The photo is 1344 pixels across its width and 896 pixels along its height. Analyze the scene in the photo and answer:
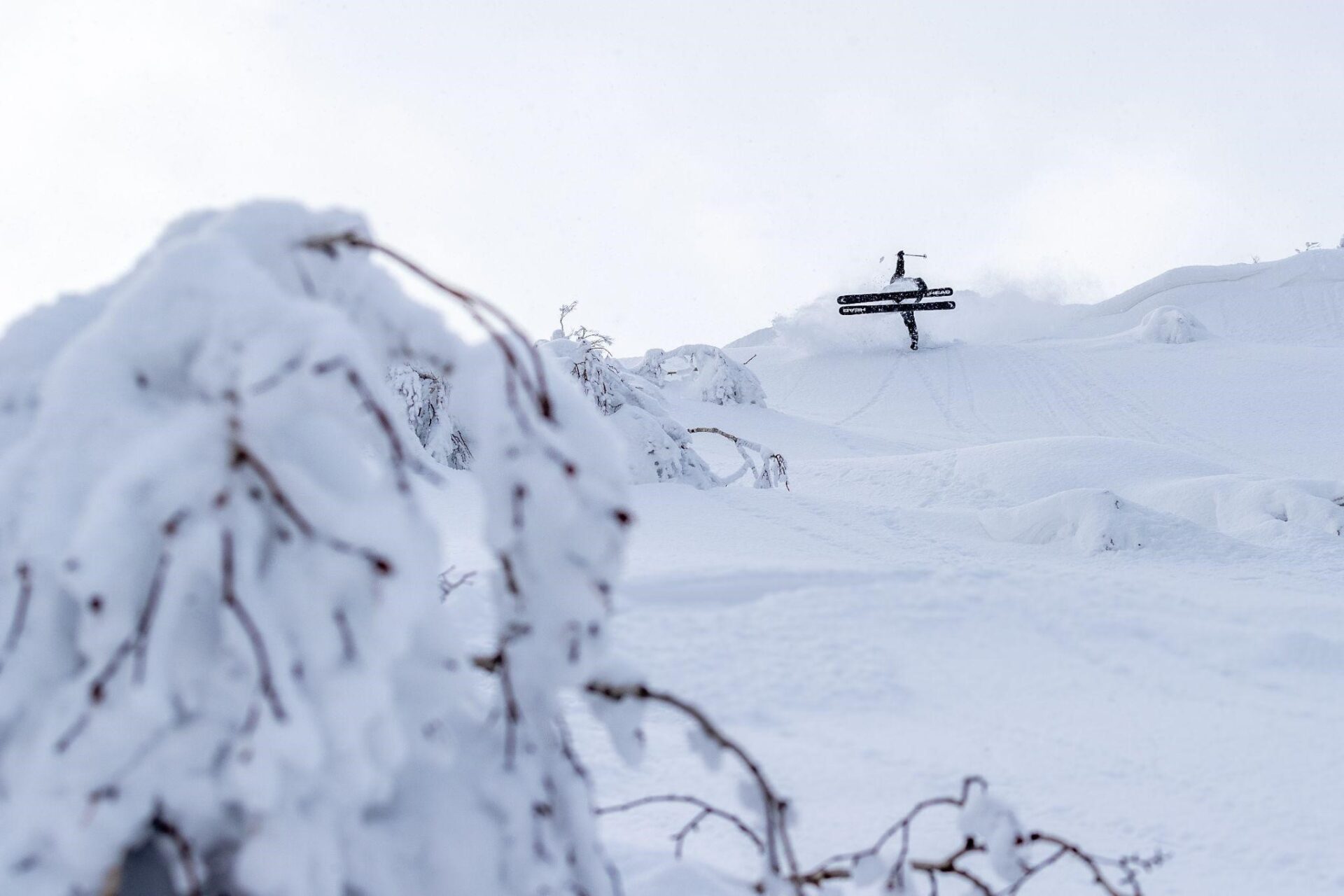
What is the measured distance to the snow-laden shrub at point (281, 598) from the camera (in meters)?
0.82

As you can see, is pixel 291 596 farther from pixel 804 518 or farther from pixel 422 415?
pixel 422 415

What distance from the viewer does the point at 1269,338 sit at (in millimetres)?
21094

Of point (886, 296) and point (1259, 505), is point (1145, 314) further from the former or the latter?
point (1259, 505)

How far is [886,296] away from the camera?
72.3 feet

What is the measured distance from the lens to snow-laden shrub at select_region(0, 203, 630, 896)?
82cm

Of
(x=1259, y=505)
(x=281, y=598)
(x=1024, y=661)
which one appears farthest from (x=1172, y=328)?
(x=281, y=598)

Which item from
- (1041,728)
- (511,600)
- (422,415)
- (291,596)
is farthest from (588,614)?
(422,415)

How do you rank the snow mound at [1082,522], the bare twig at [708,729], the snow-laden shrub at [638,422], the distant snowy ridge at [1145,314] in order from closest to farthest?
the bare twig at [708,729]
the snow mound at [1082,522]
the snow-laden shrub at [638,422]
the distant snowy ridge at [1145,314]

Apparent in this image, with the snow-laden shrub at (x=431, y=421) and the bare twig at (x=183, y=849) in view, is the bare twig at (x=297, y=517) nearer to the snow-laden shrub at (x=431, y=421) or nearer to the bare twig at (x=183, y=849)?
the bare twig at (x=183, y=849)

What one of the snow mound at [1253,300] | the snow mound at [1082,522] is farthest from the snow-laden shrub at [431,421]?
the snow mound at [1253,300]

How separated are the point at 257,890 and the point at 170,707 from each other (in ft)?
0.57

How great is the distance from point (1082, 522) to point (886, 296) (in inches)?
689

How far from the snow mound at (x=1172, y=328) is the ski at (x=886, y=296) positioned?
4.22m

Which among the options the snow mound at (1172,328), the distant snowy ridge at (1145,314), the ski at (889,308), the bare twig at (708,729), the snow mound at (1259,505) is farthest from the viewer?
the distant snowy ridge at (1145,314)
